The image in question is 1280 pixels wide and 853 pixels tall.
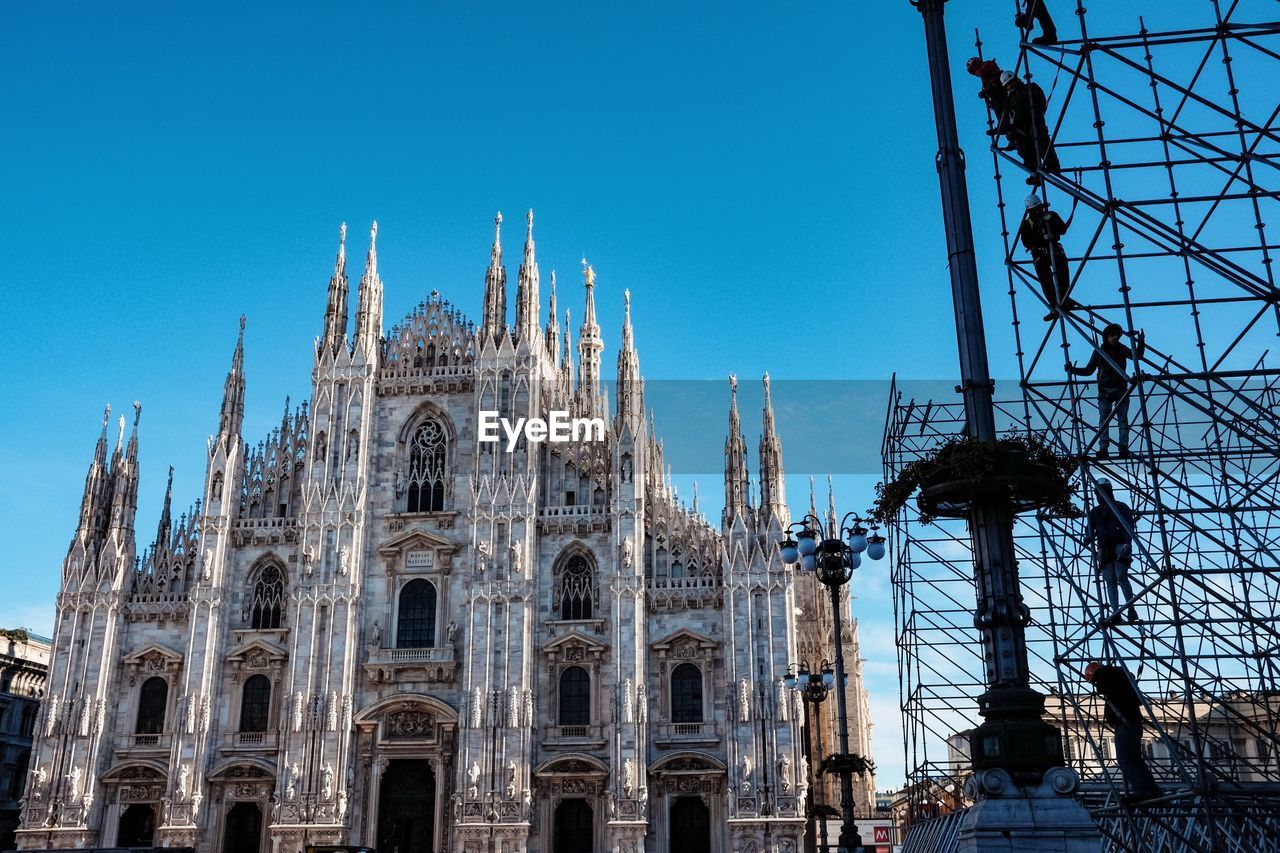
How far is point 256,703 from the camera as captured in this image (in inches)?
1594

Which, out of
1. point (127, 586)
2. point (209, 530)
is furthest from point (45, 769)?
point (209, 530)

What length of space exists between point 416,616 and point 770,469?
13179mm

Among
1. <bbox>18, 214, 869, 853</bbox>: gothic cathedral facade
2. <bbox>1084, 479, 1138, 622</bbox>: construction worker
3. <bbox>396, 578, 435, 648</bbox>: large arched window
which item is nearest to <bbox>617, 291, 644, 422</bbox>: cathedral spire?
<bbox>18, 214, 869, 853</bbox>: gothic cathedral facade

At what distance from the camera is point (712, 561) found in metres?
39.5

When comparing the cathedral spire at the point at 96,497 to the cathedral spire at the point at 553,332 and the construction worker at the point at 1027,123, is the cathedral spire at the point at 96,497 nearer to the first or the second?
the cathedral spire at the point at 553,332

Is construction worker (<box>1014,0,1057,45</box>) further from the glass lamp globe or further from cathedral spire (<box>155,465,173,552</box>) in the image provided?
cathedral spire (<box>155,465,173,552</box>)

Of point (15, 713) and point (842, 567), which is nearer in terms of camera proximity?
point (842, 567)

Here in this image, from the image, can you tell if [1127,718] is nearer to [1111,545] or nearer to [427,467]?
[1111,545]

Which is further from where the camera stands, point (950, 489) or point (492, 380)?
point (492, 380)

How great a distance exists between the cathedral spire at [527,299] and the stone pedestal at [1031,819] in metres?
33.3

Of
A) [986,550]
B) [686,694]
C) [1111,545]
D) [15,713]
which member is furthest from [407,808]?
[986,550]

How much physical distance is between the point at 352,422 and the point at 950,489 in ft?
111

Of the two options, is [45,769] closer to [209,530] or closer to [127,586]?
[127,586]

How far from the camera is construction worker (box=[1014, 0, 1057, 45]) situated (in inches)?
619
